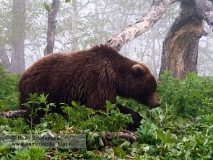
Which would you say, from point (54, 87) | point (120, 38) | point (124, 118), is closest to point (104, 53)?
point (54, 87)

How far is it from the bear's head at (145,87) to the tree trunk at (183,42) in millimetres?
4581

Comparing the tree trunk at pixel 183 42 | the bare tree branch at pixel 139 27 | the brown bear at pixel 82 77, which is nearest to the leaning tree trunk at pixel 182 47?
the tree trunk at pixel 183 42

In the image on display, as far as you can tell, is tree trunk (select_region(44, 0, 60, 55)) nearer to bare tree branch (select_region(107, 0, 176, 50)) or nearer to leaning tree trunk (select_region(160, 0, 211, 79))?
bare tree branch (select_region(107, 0, 176, 50))

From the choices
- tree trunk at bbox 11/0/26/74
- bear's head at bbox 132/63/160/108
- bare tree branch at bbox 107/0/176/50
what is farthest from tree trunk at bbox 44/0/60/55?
tree trunk at bbox 11/0/26/74

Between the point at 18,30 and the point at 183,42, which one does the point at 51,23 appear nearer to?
the point at 183,42

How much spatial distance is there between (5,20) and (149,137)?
2354 cm

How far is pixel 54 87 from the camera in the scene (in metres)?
4.72

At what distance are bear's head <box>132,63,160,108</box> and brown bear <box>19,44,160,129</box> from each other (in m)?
0.06

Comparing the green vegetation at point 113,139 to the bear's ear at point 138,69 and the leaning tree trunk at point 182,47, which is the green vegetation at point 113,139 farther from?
the leaning tree trunk at point 182,47

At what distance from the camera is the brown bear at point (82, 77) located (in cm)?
473

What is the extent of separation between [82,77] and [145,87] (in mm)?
1282

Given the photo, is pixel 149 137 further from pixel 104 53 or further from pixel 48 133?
pixel 104 53

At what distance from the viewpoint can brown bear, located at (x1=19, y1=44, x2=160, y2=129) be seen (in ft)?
15.5

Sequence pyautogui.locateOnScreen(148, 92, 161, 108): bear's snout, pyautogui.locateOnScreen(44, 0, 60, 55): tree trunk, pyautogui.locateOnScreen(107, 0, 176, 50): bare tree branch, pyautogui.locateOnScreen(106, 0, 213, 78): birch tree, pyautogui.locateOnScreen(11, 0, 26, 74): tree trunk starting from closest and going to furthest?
pyautogui.locateOnScreen(148, 92, 161, 108): bear's snout < pyautogui.locateOnScreen(107, 0, 176, 50): bare tree branch < pyautogui.locateOnScreen(106, 0, 213, 78): birch tree < pyautogui.locateOnScreen(44, 0, 60, 55): tree trunk < pyautogui.locateOnScreen(11, 0, 26, 74): tree trunk
